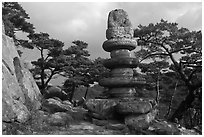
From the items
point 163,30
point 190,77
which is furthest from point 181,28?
point 190,77

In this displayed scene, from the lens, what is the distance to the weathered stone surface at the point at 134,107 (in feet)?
24.1

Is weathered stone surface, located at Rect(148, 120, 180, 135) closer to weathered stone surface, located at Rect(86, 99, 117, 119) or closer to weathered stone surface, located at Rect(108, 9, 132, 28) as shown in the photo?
weathered stone surface, located at Rect(86, 99, 117, 119)

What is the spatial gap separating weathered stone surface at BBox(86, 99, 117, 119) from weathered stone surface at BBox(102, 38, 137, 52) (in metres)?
2.39

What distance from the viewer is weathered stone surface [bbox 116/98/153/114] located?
7.36m

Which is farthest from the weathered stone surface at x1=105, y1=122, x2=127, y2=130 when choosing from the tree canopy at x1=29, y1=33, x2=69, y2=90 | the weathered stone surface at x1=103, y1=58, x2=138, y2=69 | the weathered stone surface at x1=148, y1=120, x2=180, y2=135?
the tree canopy at x1=29, y1=33, x2=69, y2=90

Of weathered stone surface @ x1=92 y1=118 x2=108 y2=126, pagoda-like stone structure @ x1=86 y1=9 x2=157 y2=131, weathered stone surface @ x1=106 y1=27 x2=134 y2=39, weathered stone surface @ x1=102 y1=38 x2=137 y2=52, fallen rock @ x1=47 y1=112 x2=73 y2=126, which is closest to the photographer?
fallen rock @ x1=47 y1=112 x2=73 y2=126

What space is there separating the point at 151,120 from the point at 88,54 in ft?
48.2

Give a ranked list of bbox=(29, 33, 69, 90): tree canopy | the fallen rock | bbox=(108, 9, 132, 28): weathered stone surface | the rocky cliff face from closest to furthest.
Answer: the rocky cliff face, the fallen rock, bbox=(108, 9, 132, 28): weathered stone surface, bbox=(29, 33, 69, 90): tree canopy

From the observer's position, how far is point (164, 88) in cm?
2070

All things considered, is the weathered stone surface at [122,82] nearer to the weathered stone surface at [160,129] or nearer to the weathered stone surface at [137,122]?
the weathered stone surface at [137,122]

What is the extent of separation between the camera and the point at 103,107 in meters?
7.92

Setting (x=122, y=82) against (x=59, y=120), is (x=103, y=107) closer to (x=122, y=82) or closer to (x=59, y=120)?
(x=122, y=82)

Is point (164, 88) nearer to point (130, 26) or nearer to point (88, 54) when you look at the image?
point (88, 54)

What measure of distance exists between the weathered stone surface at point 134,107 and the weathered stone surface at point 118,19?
3.57 meters
